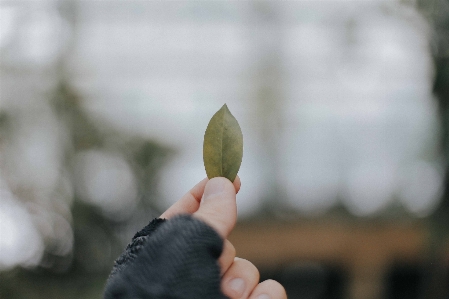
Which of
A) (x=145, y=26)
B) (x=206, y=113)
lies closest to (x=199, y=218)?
(x=206, y=113)

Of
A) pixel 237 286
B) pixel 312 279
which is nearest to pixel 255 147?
pixel 312 279

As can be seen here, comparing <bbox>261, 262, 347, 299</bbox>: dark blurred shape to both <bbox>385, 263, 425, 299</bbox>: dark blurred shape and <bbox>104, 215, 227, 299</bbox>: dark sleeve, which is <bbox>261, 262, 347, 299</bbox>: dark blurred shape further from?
<bbox>104, 215, 227, 299</bbox>: dark sleeve

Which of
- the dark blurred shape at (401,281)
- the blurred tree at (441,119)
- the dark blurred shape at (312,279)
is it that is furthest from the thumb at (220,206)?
the dark blurred shape at (401,281)

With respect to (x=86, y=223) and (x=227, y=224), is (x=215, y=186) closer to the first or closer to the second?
(x=227, y=224)

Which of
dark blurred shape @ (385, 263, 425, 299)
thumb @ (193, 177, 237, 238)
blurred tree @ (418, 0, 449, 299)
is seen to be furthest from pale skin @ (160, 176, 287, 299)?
dark blurred shape @ (385, 263, 425, 299)

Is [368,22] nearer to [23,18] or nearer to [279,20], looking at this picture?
[279,20]

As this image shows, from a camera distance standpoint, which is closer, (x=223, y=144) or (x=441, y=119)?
(x=223, y=144)
